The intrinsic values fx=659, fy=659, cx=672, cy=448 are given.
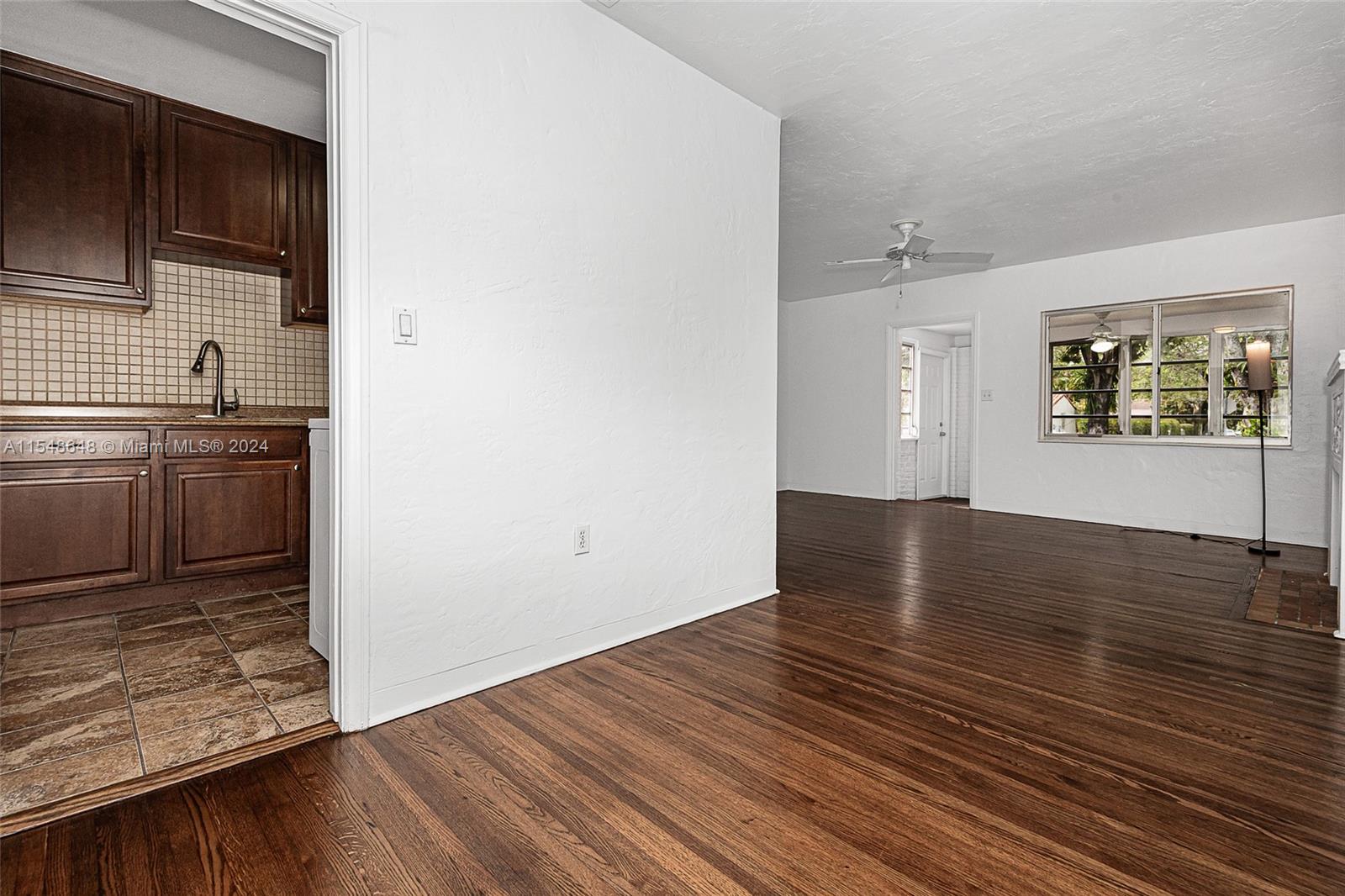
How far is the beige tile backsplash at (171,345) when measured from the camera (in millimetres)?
3293

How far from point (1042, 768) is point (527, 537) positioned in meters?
1.80

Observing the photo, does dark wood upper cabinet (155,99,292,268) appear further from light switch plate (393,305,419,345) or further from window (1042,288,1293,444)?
window (1042,288,1293,444)

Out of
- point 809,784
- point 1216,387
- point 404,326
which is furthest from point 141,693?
point 1216,387

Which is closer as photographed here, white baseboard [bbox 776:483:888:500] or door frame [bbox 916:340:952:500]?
white baseboard [bbox 776:483:888:500]

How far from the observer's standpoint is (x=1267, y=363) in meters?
5.04

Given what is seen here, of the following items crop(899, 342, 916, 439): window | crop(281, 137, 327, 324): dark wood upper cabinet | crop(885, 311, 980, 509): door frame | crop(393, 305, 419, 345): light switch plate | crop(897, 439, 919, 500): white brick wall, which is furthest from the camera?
crop(899, 342, 916, 439): window

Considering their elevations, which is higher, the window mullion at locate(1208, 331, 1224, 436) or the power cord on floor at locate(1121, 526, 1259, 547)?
the window mullion at locate(1208, 331, 1224, 436)

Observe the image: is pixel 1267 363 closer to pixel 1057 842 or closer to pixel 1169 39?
pixel 1169 39

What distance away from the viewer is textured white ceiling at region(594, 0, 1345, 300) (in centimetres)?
270

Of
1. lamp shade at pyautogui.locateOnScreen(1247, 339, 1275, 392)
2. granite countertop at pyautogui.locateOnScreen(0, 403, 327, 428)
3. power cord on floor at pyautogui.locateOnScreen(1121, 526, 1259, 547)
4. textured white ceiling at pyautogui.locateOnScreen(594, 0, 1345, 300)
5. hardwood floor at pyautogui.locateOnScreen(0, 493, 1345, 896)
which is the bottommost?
hardwood floor at pyautogui.locateOnScreen(0, 493, 1345, 896)

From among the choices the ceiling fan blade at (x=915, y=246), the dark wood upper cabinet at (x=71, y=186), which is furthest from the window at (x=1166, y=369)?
the dark wood upper cabinet at (x=71, y=186)

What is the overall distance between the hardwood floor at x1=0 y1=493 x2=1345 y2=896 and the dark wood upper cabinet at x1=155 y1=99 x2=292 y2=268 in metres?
2.89

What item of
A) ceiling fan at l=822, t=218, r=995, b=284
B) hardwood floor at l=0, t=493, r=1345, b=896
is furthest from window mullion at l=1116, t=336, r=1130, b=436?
hardwood floor at l=0, t=493, r=1345, b=896

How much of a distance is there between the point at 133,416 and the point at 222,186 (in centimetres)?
130
